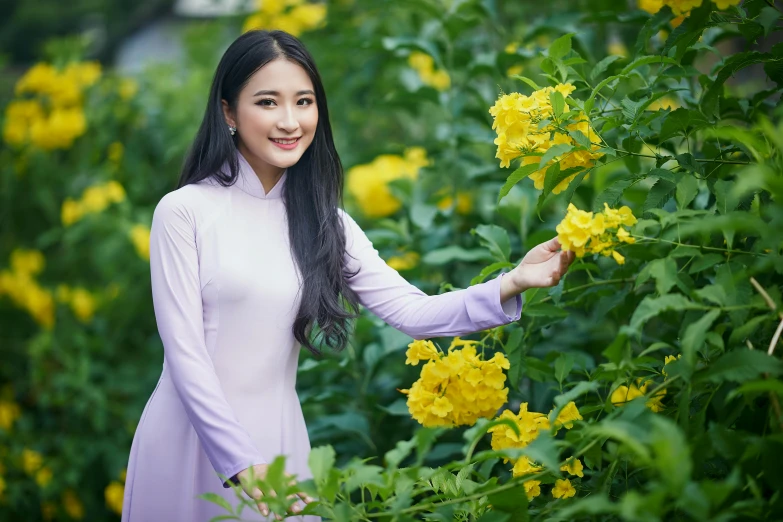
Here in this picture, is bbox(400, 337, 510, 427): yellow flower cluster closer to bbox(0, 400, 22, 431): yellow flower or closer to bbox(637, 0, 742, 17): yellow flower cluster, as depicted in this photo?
bbox(637, 0, 742, 17): yellow flower cluster

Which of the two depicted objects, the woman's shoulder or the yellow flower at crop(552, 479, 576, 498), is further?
the woman's shoulder

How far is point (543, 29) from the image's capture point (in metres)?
2.32

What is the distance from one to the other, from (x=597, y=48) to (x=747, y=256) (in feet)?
5.31

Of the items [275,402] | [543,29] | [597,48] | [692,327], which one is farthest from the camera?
[597,48]

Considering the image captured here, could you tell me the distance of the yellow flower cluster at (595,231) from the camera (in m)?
1.16

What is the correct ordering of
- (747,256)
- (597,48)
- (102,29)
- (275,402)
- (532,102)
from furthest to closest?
(102,29) < (597,48) < (275,402) < (532,102) < (747,256)

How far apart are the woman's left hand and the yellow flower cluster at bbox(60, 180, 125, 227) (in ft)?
7.83

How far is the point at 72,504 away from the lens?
311cm

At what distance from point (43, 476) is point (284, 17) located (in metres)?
1.96

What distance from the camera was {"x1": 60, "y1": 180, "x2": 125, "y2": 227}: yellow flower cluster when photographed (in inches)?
132

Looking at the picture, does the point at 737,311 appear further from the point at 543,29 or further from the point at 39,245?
the point at 39,245

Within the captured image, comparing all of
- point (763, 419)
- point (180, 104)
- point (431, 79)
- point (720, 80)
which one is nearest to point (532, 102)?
point (720, 80)

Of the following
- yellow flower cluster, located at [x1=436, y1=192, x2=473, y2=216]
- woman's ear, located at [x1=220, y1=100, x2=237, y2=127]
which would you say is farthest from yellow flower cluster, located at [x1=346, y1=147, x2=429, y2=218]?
woman's ear, located at [x1=220, y1=100, x2=237, y2=127]

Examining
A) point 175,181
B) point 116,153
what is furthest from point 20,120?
point 175,181
